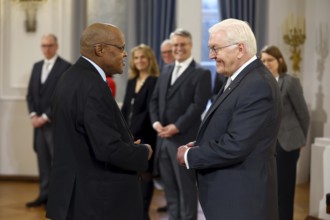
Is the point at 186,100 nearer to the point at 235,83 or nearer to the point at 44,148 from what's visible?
the point at 44,148

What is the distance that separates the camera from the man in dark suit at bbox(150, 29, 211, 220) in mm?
4457

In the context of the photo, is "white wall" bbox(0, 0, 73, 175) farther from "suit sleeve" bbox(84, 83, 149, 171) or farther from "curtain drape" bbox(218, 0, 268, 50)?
"suit sleeve" bbox(84, 83, 149, 171)

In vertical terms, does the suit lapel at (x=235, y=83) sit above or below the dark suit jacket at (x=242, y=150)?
above

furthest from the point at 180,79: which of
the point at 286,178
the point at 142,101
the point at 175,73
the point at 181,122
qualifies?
the point at 286,178

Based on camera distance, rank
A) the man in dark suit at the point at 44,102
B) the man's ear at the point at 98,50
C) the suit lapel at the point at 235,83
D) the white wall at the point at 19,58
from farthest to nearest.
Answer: the white wall at the point at 19,58, the man in dark suit at the point at 44,102, the man's ear at the point at 98,50, the suit lapel at the point at 235,83

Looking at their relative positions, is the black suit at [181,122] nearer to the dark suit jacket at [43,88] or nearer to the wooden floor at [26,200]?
the wooden floor at [26,200]

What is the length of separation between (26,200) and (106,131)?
11.4 ft

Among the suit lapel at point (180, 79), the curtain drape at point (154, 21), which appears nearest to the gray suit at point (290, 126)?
the suit lapel at point (180, 79)

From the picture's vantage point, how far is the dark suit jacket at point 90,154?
8.41 feet

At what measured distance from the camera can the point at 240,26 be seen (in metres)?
2.53

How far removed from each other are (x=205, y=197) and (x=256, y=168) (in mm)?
285

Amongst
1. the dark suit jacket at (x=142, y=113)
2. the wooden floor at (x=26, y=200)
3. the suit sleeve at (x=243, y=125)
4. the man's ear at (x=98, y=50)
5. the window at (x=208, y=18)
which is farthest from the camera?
the window at (x=208, y=18)

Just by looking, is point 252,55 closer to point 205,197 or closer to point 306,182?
point 205,197

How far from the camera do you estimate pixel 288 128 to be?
4148 mm
